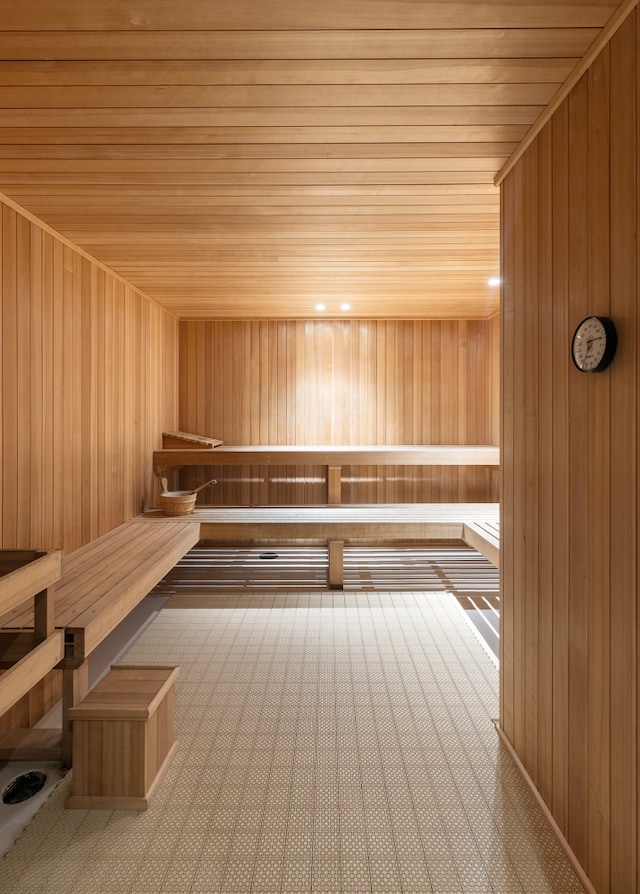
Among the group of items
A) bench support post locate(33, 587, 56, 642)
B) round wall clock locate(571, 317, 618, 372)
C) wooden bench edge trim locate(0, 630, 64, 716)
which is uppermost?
round wall clock locate(571, 317, 618, 372)

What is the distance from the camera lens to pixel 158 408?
15.7 feet

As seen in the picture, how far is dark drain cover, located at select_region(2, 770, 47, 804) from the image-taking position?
1.98 metres

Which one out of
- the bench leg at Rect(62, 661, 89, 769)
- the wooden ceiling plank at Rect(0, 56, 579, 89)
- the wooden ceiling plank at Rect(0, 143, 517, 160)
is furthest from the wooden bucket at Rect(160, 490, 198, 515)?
the wooden ceiling plank at Rect(0, 56, 579, 89)

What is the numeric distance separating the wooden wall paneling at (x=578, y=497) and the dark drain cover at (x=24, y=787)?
7.00 feet

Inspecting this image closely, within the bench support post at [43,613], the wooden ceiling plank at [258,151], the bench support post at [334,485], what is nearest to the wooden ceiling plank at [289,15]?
the wooden ceiling plank at [258,151]

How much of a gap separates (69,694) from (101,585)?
23.0 inches

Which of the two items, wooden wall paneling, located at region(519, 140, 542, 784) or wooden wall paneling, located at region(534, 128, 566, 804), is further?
wooden wall paneling, located at region(519, 140, 542, 784)

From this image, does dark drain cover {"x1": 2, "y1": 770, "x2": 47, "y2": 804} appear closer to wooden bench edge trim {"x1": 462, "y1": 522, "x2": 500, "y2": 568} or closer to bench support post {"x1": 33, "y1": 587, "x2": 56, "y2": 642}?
bench support post {"x1": 33, "y1": 587, "x2": 56, "y2": 642}

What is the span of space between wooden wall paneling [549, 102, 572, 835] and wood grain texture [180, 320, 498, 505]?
363cm

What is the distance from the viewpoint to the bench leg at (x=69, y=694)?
6.82 ft

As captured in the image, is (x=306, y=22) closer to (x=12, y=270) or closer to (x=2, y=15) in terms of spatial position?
(x=2, y=15)

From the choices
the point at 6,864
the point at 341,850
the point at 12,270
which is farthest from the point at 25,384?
the point at 341,850

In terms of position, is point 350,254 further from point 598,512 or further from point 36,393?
point 598,512

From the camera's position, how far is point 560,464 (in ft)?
5.66
